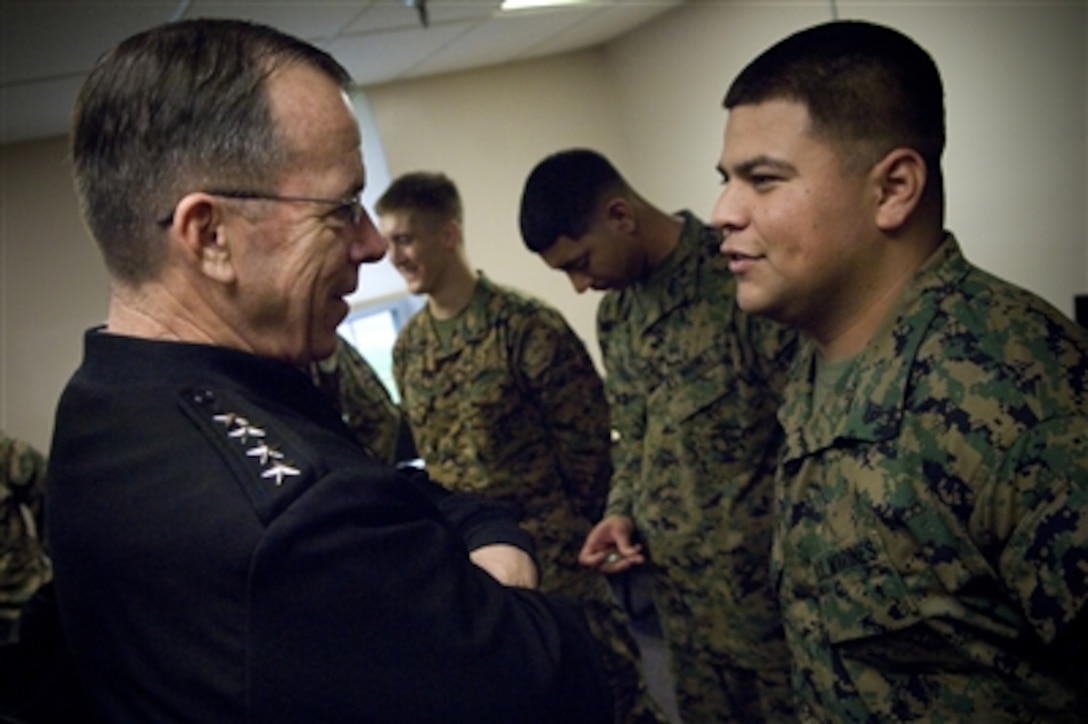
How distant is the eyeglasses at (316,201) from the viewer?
888mm

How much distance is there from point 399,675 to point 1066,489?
74 centimetres

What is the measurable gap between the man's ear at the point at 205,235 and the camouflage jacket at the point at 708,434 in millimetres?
1300

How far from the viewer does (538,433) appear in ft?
9.09

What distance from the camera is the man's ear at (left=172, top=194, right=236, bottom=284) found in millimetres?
875

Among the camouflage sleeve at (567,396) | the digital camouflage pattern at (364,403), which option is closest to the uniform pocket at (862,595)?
the camouflage sleeve at (567,396)

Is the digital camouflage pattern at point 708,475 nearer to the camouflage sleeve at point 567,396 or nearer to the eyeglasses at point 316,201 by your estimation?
the camouflage sleeve at point 567,396

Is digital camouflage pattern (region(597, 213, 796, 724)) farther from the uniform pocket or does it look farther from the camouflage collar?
the uniform pocket

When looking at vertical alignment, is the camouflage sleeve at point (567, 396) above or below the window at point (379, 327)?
below

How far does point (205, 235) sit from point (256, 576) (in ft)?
1.17

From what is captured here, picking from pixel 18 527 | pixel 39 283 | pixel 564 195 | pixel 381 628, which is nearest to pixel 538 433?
pixel 564 195

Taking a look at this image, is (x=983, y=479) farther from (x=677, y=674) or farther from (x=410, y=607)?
(x=677, y=674)

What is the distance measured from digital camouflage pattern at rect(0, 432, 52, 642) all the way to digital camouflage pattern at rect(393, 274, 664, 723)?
1.37m

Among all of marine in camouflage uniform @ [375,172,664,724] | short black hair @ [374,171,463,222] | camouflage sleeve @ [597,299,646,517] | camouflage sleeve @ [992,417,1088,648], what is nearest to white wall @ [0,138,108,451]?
short black hair @ [374,171,463,222]

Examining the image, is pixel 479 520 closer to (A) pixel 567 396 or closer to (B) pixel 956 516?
(B) pixel 956 516
